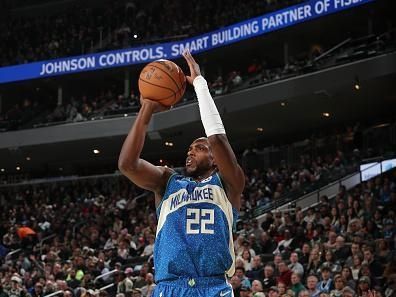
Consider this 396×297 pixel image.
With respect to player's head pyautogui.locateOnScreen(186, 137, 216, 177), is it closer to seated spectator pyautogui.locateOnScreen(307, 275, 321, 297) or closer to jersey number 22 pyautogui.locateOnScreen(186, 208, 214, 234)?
jersey number 22 pyautogui.locateOnScreen(186, 208, 214, 234)

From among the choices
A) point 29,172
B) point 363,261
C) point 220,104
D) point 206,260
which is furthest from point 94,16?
point 206,260

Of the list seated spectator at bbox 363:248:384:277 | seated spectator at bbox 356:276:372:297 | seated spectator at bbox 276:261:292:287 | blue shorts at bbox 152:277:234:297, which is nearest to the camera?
blue shorts at bbox 152:277:234:297

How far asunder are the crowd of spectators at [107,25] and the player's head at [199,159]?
19191 millimetres

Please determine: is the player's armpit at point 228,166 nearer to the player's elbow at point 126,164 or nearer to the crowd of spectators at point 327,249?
the player's elbow at point 126,164

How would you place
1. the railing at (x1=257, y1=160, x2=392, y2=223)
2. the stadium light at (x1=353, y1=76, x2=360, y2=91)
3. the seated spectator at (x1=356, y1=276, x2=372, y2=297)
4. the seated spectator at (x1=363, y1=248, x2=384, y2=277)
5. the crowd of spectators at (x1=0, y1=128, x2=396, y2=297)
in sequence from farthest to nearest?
the stadium light at (x1=353, y1=76, x2=360, y2=91), the railing at (x1=257, y1=160, x2=392, y2=223), the crowd of spectators at (x1=0, y1=128, x2=396, y2=297), the seated spectator at (x1=363, y1=248, x2=384, y2=277), the seated spectator at (x1=356, y1=276, x2=372, y2=297)

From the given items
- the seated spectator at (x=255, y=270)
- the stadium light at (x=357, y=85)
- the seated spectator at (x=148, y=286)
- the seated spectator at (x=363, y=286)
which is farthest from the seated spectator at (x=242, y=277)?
the stadium light at (x=357, y=85)

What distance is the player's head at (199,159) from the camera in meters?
4.00

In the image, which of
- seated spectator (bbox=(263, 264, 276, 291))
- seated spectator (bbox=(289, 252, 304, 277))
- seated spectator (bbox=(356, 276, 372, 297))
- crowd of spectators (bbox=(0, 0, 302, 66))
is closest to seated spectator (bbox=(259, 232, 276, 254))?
seated spectator (bbox=(289, 252, 304, 277))

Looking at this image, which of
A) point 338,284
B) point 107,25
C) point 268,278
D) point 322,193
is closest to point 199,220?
point 338,284

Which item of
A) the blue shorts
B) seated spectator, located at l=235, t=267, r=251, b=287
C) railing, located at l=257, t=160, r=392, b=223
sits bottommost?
the blue shorts

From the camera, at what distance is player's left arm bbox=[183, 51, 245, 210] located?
378cm

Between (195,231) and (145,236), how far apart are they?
39.3 ft

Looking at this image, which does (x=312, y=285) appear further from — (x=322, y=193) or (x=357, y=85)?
(x=357, y=85)

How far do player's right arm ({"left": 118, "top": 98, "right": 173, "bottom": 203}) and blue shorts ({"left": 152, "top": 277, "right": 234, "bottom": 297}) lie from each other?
52cm
